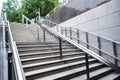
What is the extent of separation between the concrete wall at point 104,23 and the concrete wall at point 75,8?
25 cm

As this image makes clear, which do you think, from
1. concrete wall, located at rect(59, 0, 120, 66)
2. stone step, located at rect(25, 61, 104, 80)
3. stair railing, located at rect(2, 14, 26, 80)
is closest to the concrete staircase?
stone step, located at rect(25, 61, 104, 80)

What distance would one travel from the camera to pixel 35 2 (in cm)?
1739

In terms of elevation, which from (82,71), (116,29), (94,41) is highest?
(116,29)

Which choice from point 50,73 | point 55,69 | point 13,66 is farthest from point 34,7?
point 13,66

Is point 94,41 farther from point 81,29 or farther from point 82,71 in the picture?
point 82,71

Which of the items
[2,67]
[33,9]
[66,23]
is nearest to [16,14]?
[33,9]

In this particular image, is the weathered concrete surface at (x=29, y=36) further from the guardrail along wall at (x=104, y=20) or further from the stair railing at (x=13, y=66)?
the stair railing at (x=13, y=66)

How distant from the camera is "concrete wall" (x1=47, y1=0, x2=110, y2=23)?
20.3ft

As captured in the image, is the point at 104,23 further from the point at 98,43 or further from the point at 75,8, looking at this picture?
the point at 75,8

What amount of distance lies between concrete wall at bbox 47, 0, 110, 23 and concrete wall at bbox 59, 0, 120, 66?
0.25 m

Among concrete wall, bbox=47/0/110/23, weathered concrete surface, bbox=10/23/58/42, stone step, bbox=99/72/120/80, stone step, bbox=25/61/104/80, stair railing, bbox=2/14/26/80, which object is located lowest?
stone step, bbox=99/72/120/80

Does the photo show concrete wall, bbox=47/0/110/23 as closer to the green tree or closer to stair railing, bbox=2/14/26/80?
stair railing, bbox=2/14/26/80

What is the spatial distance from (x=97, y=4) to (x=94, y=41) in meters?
1.47

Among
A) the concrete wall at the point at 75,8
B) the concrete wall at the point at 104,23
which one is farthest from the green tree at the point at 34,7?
the concrete wall at the point at 104,23
